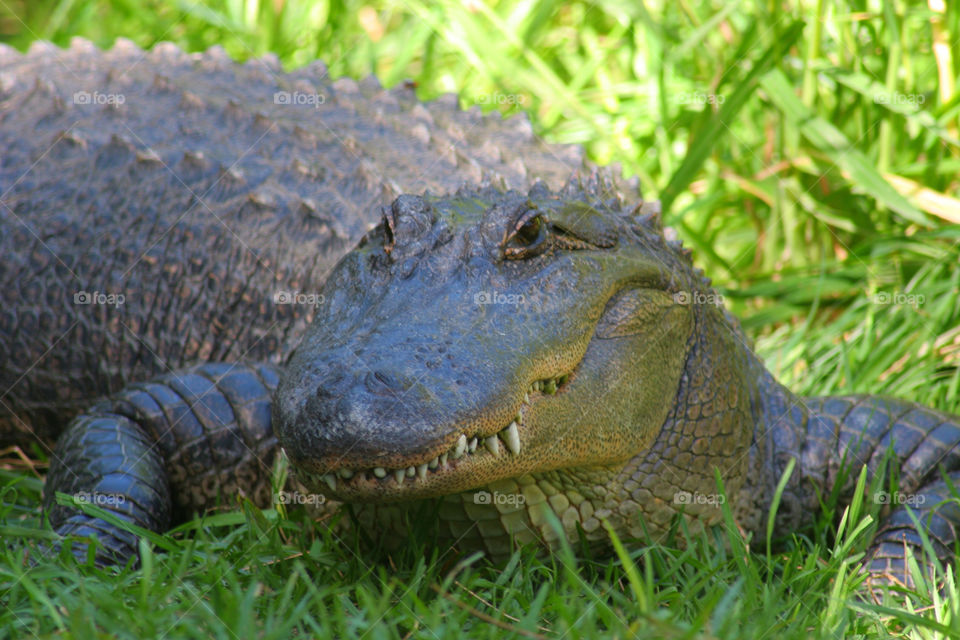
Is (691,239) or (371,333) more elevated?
(371,333)

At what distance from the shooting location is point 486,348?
7.74 ft

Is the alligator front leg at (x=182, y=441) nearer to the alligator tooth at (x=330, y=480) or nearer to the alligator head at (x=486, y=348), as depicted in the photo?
the alligator head at (x=486, y=348)

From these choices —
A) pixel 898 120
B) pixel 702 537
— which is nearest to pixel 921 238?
pixel 898 120

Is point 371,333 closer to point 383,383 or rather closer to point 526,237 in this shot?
point 383,383

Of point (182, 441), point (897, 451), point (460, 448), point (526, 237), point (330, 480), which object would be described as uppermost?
point (526, 237)

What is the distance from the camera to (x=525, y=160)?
425cm

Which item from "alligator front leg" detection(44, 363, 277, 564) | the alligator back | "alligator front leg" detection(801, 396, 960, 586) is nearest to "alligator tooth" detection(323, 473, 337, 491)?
"alligator front leg" detection(44, 363, 277, 564)

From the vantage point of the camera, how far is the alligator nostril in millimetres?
2135

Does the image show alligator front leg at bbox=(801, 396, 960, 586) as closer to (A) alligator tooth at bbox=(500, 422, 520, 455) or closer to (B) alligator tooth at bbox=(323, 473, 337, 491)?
(A) alligator tooth at bbox=(500, 422, 520, 455)

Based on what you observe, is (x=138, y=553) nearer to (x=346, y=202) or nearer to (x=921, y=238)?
(x=346, y=202)

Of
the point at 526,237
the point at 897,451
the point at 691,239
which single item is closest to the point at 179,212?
the point at 526,237

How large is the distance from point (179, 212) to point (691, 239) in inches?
95.2

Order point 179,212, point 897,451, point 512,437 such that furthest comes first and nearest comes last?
point 179,212
point 897,451
point 512,437

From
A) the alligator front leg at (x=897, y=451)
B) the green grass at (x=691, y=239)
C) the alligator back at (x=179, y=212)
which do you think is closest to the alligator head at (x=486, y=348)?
the green grass at (x=691, y=239)
